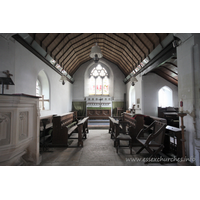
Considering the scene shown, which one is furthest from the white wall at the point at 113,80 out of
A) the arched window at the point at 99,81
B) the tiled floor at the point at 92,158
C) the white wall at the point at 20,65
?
the tiled floor at the point at 92,158

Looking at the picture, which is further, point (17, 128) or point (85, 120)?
point (85, 120)

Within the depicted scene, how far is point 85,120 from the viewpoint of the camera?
5039 millimetres

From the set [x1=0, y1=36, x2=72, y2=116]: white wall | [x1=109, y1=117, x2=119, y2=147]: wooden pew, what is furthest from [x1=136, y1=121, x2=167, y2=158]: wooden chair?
[x1=0, y1=36, x2=72, y2=116]: white wall

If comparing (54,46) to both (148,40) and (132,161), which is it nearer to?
(148,40)

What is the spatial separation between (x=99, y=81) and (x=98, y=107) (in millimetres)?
2612

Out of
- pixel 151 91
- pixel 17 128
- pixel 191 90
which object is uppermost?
pixel 151 91

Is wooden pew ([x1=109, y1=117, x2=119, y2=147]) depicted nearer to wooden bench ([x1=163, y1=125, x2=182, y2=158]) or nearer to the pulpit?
wooden bench ([x1=163, y1=125, x2=182, y2=158])

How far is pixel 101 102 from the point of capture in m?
10.6

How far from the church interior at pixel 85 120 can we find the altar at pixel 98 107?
2.97 m

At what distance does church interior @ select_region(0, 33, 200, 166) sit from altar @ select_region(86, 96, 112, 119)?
117 inches

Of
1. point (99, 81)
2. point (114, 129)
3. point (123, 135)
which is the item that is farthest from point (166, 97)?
point (99, 81)

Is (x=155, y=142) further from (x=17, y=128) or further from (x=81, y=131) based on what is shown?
(x=17, y=128)

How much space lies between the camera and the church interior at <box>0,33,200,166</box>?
2.33m

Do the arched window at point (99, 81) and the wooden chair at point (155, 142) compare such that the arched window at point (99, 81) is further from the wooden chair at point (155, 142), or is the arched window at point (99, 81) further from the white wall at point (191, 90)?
the white wall at point (191, 90)
